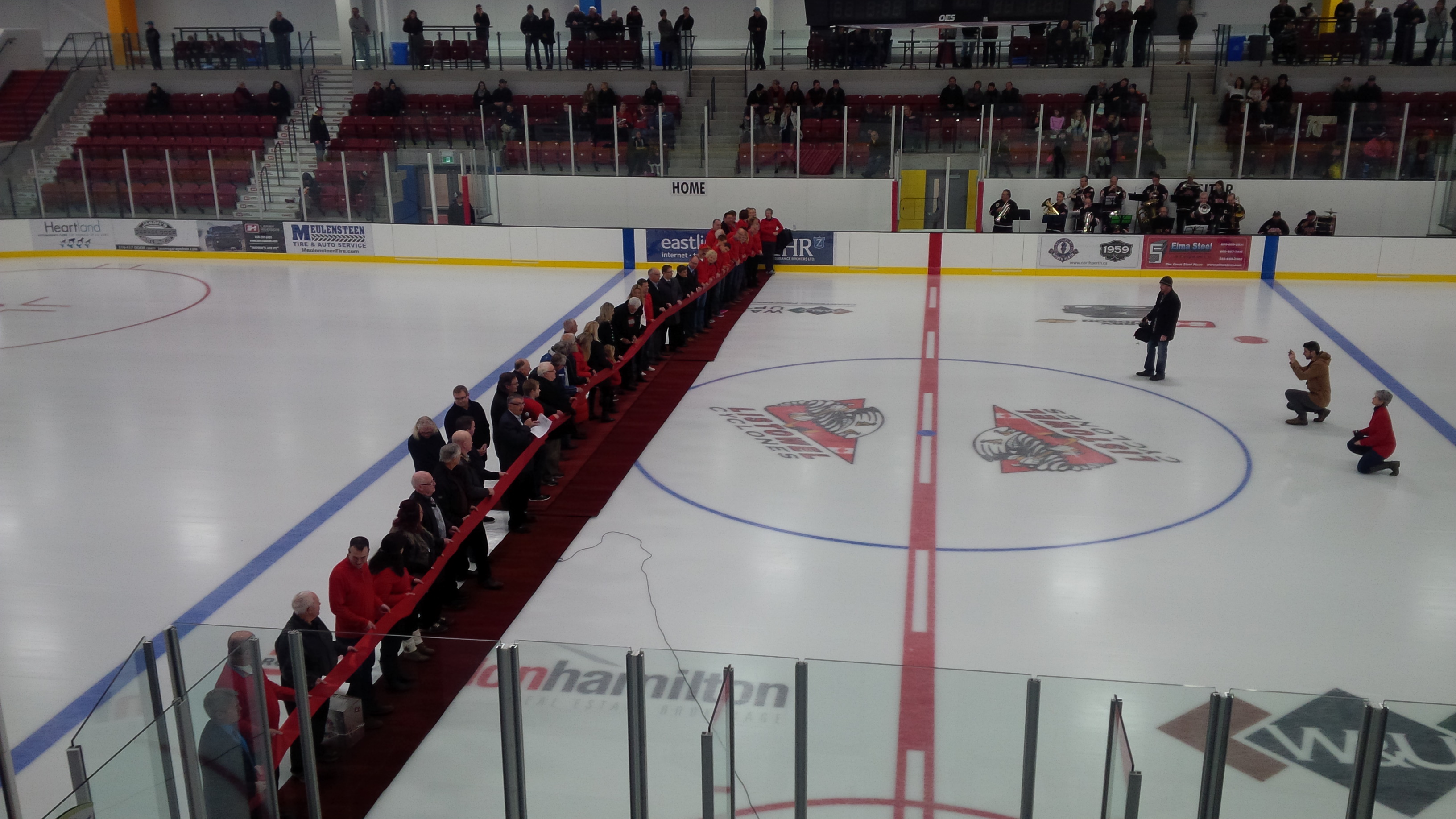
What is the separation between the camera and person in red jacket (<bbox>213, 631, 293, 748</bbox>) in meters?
4.70

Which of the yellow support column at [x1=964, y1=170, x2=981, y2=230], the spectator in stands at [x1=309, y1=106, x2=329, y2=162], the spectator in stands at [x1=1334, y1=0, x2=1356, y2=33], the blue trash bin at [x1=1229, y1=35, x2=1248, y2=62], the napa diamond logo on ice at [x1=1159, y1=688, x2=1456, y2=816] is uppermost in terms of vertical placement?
the spectator in stands at [x1=1334, y1=0, x2=1356, y2=33]

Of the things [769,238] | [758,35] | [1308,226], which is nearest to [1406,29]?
[1308,226]

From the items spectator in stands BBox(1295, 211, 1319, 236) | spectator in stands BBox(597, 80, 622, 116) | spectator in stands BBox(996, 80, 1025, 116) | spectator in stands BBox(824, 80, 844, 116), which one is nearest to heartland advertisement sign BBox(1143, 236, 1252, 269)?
spectator in stands BBox(1295, 211, 1319, 236)

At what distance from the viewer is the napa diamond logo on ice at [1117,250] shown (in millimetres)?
21219

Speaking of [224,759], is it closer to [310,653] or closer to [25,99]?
[310,653]

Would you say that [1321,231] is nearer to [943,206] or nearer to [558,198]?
[943,206]

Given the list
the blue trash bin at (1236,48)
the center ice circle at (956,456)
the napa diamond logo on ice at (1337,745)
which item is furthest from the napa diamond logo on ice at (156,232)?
the blue trash bin at (1236,48)

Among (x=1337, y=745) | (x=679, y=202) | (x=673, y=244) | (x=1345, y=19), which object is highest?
(x=1345, y=19)

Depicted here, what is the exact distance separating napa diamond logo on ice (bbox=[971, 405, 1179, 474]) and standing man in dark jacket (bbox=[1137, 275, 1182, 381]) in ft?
6.66

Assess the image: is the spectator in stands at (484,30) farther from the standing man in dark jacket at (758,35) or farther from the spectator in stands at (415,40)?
the standing man in dark jacket at (758,35)

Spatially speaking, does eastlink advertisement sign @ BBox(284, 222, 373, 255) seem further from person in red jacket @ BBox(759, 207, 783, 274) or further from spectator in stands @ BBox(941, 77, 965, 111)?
spectator in stands @ BBox(941, 77, 965, 111)

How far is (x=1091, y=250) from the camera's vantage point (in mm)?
21281

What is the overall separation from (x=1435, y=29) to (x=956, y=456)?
22398 mm

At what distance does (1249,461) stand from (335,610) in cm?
849
